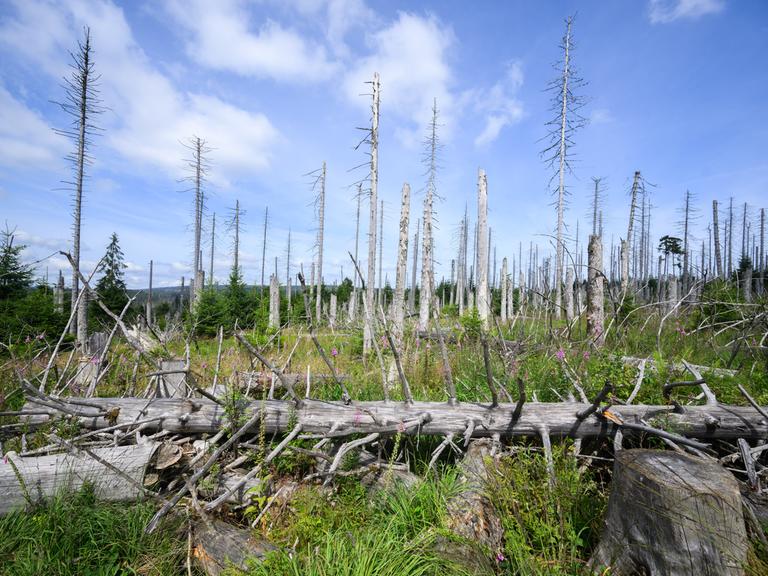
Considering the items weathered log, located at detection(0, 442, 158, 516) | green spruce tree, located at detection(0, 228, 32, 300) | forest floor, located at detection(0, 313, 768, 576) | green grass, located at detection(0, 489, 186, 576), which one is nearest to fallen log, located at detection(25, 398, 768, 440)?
forest floor, located at detection(0, 313, 768, 576)

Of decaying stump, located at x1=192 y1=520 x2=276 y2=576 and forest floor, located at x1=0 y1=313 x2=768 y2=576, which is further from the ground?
forest floor, located at x1=0 y1=313 x2=768 y2=576

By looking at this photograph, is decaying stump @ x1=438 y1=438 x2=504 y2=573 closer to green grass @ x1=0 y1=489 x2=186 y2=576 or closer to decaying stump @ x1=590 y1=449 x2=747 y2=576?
decaying stump @ x1=590 y1=449 x2=747 y2=576

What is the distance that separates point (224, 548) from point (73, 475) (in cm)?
130

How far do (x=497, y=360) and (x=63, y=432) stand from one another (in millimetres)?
4874

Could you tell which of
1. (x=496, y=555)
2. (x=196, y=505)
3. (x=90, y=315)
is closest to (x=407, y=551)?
(x=496, y=555)

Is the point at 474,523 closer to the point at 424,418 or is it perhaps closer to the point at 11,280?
the point at 424,418

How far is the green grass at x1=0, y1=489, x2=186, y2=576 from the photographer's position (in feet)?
6.83

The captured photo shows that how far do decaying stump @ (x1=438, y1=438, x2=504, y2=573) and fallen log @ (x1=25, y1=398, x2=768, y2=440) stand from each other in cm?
38

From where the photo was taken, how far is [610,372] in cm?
350

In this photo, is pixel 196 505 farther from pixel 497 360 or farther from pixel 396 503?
pixel 497 360

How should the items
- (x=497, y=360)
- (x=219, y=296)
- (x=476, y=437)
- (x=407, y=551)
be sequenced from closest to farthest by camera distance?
1. (x=407, y=551)
2. (x=476, y=437)
3. (x=497, y=360)
4. (x=219, y=296)

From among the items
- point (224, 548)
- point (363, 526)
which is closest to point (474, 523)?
point (363, 526)

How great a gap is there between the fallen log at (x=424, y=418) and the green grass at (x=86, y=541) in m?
0.75

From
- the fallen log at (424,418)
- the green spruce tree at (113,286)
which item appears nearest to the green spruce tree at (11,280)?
the green spruce tree at (113,286)
